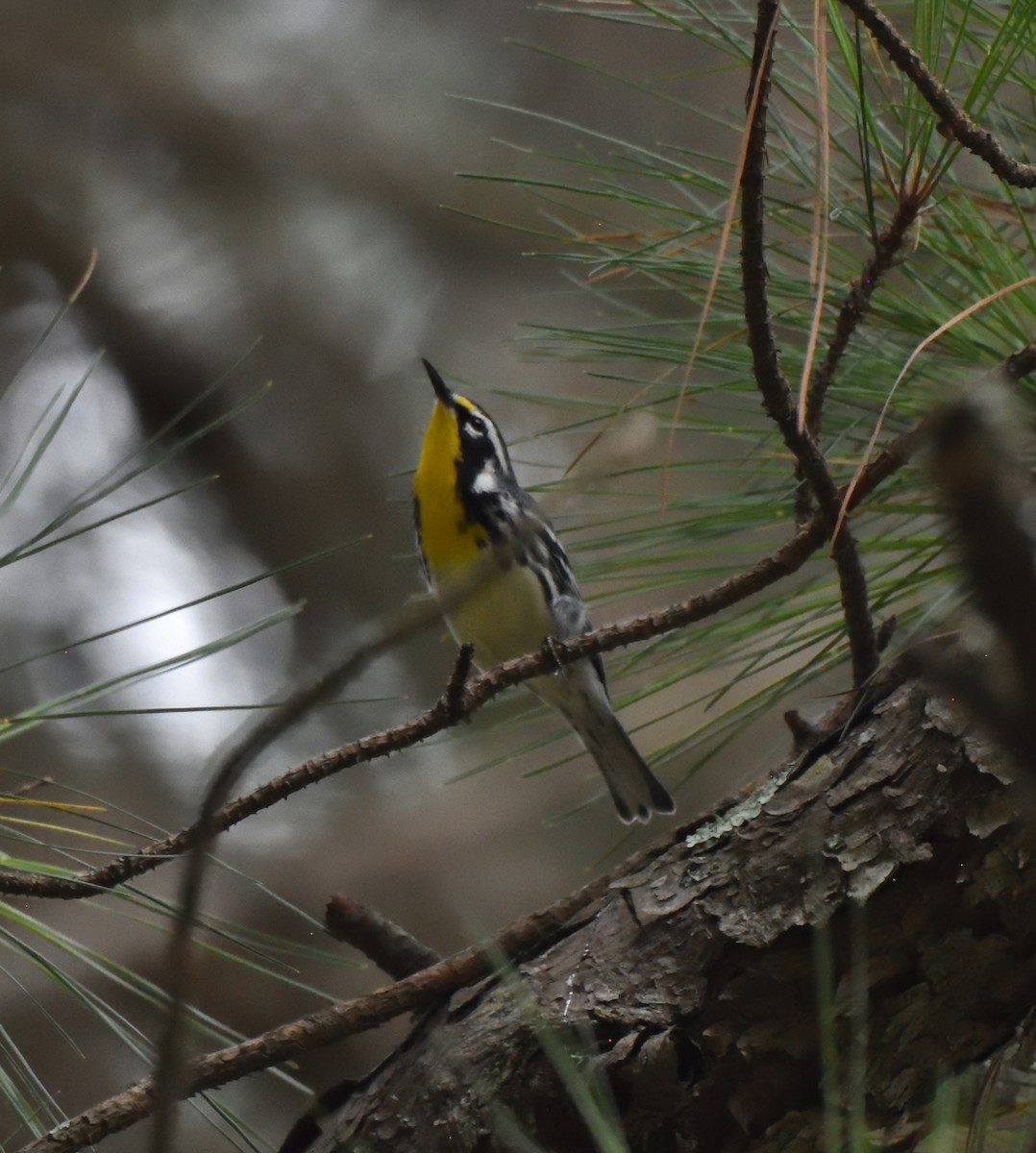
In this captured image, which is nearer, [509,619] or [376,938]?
[376,938]

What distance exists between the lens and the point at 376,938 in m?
1.06

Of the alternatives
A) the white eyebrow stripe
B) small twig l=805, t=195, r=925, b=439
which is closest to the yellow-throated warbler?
the white eyebrow stripe

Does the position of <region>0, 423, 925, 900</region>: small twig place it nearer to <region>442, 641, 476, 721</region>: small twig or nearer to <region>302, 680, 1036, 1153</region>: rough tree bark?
<region>442, 641, 476, 721</region>: small twig

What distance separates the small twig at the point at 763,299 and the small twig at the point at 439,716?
29 mm

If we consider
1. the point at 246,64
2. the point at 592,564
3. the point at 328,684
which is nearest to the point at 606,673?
the point at 592,564

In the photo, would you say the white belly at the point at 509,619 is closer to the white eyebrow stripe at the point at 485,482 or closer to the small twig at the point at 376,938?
the white eyebrow stripe at the point at 485,482

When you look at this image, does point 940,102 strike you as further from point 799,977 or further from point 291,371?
point 291,371

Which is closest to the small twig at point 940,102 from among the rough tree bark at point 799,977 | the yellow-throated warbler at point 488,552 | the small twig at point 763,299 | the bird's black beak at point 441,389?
the small twig at point 763,299

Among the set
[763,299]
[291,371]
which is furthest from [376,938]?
Result: [291,371]

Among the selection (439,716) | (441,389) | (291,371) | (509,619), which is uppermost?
(291,371)

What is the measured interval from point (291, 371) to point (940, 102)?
2.67 meters

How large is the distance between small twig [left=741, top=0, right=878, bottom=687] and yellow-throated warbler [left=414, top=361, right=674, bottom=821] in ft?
2.93

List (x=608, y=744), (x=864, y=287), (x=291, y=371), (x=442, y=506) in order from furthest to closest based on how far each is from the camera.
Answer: (x=291, y=371) → (x=442, y=506) → (x=608, y=744) → (x=864, y=287)

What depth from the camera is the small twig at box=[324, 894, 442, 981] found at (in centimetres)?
106
